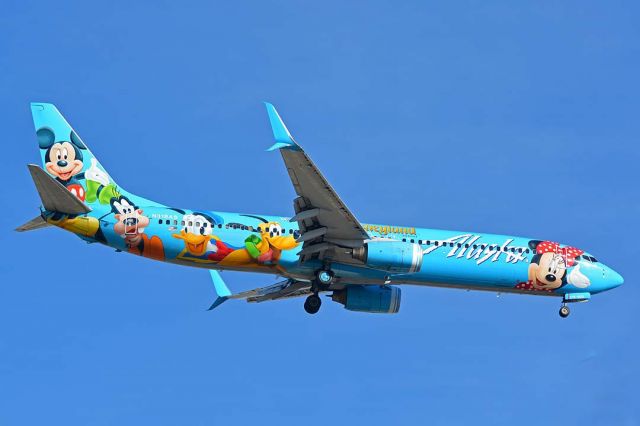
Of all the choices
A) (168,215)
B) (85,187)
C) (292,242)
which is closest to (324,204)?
(292,242)

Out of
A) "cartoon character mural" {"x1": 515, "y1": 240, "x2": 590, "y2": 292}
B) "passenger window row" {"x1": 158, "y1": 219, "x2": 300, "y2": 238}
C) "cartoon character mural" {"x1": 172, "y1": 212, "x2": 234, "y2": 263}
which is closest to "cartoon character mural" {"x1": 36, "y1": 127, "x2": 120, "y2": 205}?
"passenger window row" {"x1": 158, "y1": 219, "x2": 300, "y2": 238}

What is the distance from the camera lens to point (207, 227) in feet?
167

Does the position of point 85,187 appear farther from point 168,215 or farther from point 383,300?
point 383,300

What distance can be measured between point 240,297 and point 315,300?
6999mm

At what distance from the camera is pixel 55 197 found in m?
48.3

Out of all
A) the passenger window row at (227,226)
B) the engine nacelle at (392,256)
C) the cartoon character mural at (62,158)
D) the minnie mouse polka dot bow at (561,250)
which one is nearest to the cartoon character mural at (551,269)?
the minnie mouse polka dot bow at (561,250)

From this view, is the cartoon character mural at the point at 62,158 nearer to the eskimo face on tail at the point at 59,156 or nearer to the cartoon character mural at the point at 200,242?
the eskimo face on tail at the point at 59,156

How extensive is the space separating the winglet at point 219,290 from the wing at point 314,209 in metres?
8.17

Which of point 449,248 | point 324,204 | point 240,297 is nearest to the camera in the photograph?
point 324,204

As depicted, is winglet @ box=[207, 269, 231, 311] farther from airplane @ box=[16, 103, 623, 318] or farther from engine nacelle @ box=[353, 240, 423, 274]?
engine nacelle @ box=[353, 240, 423, 274]

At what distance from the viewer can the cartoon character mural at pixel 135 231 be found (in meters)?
49.8

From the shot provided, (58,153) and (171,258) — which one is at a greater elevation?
(58,153)

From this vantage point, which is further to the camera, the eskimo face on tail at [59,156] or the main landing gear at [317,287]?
the main landing gear at [317,287]

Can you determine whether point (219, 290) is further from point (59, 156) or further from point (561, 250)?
point (561, 250)
